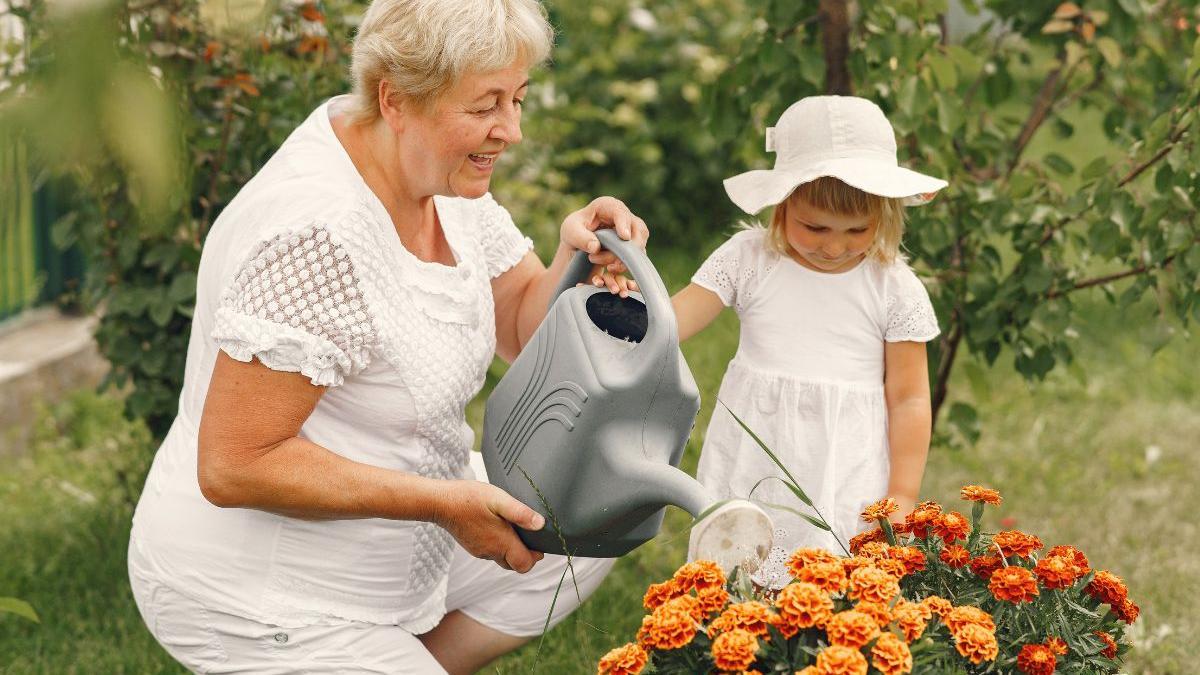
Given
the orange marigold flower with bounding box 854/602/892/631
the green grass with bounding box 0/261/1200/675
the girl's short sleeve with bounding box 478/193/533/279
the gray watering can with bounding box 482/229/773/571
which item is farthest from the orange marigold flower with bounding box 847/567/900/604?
the girl's short sleeve with bounding box 478/193/533/279

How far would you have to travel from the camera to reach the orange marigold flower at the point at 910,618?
1.49 metres

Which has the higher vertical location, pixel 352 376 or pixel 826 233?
pixel 826 233

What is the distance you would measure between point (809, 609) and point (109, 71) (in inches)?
36.3

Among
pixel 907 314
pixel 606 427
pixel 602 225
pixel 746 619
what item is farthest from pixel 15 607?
pixel 907 314

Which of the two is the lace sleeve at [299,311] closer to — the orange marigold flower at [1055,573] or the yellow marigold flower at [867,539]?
the yellow marigold flower at [867,539]

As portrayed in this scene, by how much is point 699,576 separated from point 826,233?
34.3 inches

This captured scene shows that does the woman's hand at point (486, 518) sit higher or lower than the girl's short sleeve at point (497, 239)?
lower

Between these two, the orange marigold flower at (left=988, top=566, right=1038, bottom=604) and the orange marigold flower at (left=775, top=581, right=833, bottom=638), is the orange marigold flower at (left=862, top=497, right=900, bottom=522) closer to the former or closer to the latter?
the orange marigold flower at (left=988, top=566, right=1038, bottom=604)

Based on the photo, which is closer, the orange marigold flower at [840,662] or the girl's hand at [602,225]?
the orange marigold flower at [840,662]

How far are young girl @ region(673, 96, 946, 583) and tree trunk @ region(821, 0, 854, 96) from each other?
50 cm

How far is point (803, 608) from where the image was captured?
1.47 m

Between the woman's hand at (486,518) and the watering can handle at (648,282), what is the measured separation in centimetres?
30

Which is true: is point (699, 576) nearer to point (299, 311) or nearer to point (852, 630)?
point (852, 630)

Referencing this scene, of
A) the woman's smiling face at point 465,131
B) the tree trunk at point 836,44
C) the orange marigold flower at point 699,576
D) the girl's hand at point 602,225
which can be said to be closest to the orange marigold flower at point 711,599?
the orange marigold flower at point 699,576
